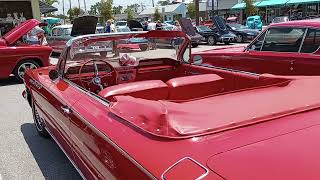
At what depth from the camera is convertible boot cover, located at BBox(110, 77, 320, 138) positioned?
1.95 m

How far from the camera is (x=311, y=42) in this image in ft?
17.7

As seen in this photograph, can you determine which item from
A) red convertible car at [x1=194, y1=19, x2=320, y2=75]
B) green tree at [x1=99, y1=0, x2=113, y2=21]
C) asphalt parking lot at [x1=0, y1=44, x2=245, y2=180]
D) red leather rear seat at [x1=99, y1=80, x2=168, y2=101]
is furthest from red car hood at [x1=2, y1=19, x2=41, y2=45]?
green tree at [x1=99, y1=0, x2=113, y2=21]

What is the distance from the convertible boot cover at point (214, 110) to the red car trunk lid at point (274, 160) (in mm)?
250

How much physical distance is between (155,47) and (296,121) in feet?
8.88

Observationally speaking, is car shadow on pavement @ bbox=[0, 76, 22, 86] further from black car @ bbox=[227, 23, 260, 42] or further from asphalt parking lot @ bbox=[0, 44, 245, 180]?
black car @ bbox=[227, 23, 260, 42]

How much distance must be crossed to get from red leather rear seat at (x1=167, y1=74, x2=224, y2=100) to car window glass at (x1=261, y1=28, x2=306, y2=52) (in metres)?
2.60

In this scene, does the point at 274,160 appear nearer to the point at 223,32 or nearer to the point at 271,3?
the point at 223,32

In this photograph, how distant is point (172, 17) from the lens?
6344 cm

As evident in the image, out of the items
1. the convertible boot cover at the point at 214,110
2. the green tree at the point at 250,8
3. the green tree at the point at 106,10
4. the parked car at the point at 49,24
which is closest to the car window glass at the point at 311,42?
the convertible boot cover at the point at 214,110

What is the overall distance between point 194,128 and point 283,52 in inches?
164

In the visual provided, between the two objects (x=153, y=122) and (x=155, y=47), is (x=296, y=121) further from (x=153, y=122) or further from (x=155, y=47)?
(x=155, y=47)

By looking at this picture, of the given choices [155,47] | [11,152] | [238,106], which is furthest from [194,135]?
[11,152]

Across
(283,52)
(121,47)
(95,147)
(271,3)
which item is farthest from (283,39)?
(271,3)

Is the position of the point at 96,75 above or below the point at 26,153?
above
